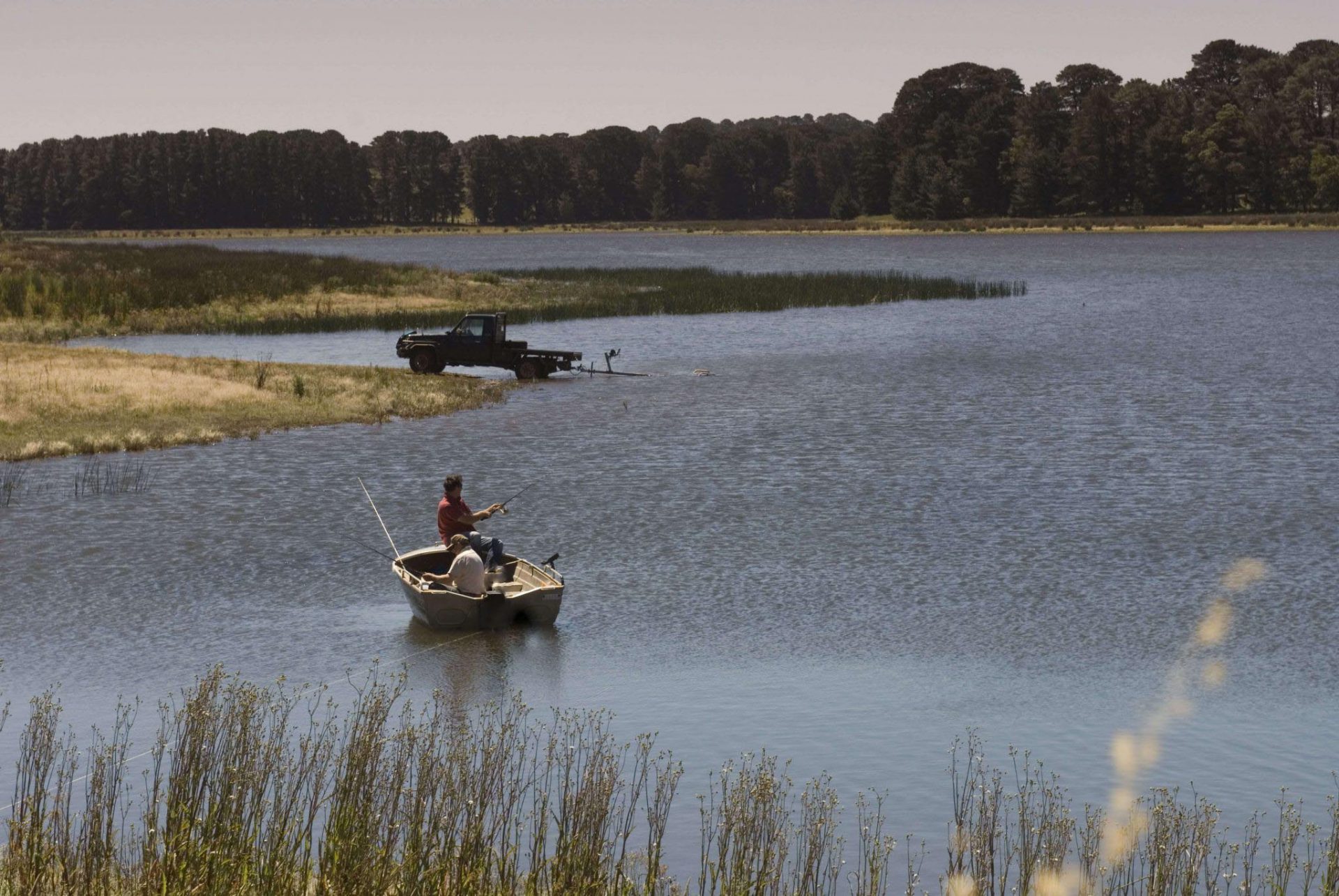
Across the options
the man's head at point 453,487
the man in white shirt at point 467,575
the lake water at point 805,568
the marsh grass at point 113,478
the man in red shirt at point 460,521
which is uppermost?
the man's head at point 453,487

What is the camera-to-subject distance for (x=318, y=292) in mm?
81250

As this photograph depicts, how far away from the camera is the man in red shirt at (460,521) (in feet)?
74.8

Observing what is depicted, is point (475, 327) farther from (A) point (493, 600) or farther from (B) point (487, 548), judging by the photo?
(A) point (493, 600)

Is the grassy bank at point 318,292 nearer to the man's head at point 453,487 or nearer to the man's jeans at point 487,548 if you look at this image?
the man's head at point 453,487

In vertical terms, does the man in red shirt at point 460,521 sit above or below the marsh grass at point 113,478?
above

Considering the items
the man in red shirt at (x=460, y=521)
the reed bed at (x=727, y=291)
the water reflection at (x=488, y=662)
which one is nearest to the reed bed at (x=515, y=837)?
the water reflection at (x=488, y=662)

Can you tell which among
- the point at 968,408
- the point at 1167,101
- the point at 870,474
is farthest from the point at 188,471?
the point at 1167,101

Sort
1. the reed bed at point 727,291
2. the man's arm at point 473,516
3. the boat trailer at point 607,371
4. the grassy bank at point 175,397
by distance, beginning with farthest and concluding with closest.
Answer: the reed bed at point 727,291 < the boat trailer at point 607,371 < the grassy bank at point 175,397 < the man's arm at point 473,516

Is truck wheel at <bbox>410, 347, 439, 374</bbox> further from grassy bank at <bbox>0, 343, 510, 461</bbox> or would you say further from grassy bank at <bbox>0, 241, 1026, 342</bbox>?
grassy bank at <bbox>0, 241, 1026, 342</bbox>

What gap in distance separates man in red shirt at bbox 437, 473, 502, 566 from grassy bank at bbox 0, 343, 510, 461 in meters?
18.0

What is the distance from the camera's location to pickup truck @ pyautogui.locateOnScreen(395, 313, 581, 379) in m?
55.6

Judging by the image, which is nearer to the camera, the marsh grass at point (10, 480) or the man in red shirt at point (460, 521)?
the man in red shirt at point (460, 521)

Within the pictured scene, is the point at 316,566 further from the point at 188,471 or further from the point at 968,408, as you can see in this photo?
the point at 968,408

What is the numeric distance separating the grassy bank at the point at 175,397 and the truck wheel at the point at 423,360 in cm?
144
